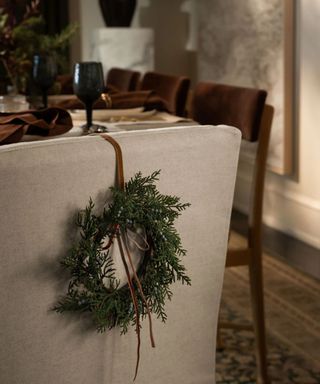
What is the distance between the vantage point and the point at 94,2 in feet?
20.0

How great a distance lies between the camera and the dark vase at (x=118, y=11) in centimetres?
554

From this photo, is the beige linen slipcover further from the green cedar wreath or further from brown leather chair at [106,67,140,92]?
brown leather chair at [106,67,140,92]

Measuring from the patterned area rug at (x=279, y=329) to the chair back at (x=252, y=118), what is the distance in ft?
1.61

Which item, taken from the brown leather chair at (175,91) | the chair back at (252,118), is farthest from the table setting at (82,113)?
the brown leather chair at (175,91)

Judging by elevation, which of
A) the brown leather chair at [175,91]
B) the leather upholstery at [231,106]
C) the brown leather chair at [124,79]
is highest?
the leather upholstery at [231,106]

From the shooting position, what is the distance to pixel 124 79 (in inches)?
158

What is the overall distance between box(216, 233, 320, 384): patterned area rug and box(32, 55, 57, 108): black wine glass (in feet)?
3.56

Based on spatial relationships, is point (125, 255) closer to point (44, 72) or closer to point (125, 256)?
point (125, 256)

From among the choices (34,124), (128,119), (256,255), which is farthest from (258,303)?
(34,124)

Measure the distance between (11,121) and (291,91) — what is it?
8.18 feet

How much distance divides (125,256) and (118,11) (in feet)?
14.8

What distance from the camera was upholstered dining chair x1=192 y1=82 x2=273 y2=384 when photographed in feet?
7.02

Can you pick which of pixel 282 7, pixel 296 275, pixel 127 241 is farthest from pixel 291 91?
pixel 127 241

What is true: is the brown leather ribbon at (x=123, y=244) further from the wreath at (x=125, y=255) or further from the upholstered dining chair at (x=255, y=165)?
the upholstered dining chair at (x=255, y=165)
